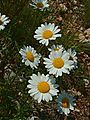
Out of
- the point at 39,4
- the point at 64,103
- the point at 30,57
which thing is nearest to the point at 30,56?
the point at 30,57

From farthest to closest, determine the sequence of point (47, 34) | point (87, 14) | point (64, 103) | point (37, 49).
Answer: point (87, 14) → point (37, 49) → point (47, 34) → point (64, 103)

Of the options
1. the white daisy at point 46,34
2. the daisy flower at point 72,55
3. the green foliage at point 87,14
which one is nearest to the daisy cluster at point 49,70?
the white daisy at point 46,34

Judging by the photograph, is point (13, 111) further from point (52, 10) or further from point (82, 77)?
point (52, 10)

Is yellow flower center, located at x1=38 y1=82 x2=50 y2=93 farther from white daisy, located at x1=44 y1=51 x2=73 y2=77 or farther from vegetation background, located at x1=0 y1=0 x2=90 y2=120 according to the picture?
vegetation background, located at x1=0 y1=0 x2=90 y2=120

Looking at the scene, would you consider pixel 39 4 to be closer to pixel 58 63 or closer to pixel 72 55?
pixel 72 55

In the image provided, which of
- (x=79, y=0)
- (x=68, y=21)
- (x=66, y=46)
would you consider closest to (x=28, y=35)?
(x=66, y=46)

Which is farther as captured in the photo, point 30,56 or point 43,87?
point 30,56

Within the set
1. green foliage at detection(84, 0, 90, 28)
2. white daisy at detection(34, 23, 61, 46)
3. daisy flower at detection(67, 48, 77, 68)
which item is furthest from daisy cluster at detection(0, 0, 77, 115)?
green foliage at detection(84, 0, 90, 28)
